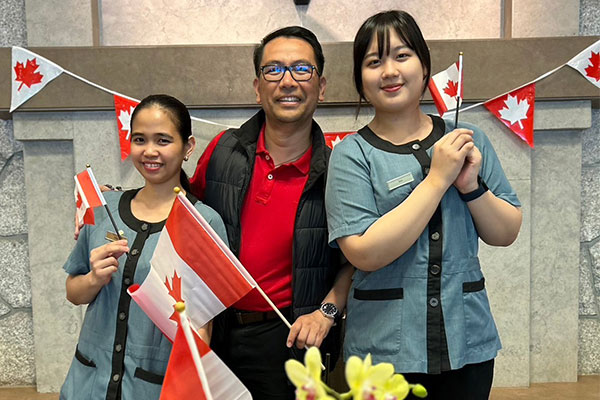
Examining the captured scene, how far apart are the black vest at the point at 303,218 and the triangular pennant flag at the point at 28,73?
121 cm

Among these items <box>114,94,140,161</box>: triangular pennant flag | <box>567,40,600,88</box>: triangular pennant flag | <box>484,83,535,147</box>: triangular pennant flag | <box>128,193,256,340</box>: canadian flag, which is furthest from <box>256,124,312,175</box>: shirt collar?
<box>567,40,600,88</box>: triangular pennant flag

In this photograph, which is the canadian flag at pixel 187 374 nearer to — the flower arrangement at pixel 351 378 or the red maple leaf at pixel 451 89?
the flower arrangement at pixel 351 378

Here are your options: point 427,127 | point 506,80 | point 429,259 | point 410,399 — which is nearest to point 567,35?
point 506,80

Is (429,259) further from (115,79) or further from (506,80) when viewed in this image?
(115,79)

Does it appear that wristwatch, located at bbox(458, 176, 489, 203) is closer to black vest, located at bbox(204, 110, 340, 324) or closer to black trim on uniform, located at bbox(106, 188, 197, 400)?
black vest, located at bbox(204, 110, 340, 324)

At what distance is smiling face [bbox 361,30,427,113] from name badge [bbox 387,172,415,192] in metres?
0.16

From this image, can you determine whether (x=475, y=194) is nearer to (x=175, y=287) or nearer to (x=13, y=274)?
(x=175, y=287)

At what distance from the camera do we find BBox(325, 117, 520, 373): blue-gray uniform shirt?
1171mm

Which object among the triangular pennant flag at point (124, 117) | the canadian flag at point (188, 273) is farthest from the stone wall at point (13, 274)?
the canadian flag at point (188, 273)

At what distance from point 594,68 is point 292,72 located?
1.56 meters

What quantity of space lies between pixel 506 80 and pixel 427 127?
1311mm

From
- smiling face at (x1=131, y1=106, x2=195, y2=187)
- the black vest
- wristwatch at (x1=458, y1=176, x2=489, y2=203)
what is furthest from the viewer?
the black vest

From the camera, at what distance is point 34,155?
247 centimetres

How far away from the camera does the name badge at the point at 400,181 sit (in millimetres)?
1187
